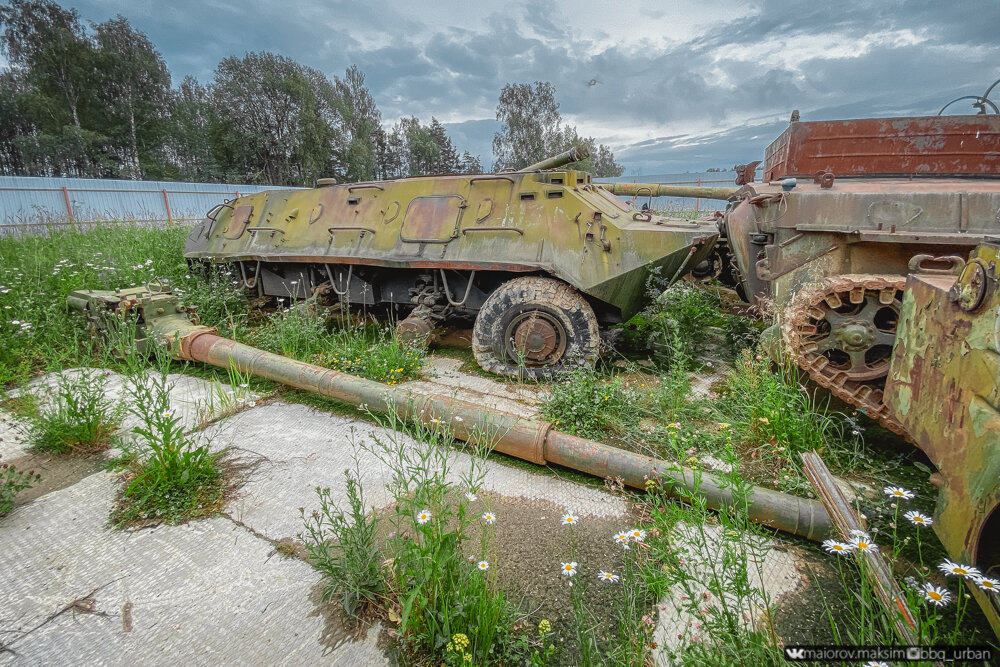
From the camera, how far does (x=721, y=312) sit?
7031 mm

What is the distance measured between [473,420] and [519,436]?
0.36m

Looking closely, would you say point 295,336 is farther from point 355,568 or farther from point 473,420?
point 355,568

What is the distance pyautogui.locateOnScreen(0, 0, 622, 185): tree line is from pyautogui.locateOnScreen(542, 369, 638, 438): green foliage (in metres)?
27.9

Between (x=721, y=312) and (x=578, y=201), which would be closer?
(x=578, y=201)

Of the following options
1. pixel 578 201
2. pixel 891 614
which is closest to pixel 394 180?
pixel 578 201

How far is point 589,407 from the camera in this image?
12.8 ft

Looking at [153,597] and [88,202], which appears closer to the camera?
[153,597]

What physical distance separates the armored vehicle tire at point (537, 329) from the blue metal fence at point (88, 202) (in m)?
12.4

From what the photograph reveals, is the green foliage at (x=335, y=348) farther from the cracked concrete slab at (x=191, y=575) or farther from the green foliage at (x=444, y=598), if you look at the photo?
the green foliage at (x=444, y=598)

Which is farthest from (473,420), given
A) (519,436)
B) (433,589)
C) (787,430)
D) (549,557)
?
(787,430)

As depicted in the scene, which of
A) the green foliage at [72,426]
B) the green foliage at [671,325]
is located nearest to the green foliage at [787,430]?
the green foliage at [671,325]

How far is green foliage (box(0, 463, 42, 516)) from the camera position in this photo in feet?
9.32

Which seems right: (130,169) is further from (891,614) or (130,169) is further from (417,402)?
(891,614)

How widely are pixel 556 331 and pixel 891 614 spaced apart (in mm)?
3406
